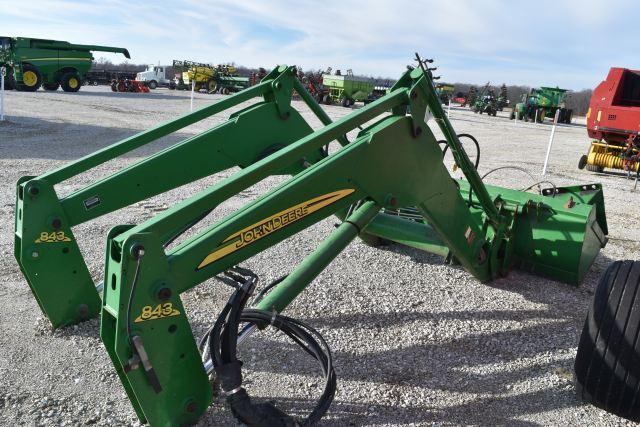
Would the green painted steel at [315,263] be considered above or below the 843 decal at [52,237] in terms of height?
above

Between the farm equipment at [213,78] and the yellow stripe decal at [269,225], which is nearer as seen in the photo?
the yellow stripe decal at [269,225]

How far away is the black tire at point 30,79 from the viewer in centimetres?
2608

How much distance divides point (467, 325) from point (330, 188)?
76.9 inches

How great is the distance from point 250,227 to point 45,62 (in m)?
28.4

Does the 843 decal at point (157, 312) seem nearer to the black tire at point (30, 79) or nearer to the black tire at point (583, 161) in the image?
the black tire at point (583, 161)

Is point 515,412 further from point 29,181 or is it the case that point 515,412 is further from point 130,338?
point 29,181

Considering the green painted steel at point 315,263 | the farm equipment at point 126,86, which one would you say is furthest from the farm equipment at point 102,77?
the green painted steel at point 315,263

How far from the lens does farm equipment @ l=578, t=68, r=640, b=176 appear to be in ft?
37.2

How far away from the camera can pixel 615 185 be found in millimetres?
10836

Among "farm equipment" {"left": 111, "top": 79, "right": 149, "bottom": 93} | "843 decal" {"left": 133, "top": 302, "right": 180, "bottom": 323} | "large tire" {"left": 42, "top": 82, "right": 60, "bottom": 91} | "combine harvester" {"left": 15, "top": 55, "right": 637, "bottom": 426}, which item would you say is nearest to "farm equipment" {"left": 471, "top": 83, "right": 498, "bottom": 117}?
"farm equipment" {"left": 111, "top": 79, "right": 149, "bottom": 93}

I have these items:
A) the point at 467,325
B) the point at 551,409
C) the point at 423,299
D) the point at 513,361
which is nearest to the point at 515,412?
the point at 551,409

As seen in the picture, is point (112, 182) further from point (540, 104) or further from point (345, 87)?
point (540, 104)

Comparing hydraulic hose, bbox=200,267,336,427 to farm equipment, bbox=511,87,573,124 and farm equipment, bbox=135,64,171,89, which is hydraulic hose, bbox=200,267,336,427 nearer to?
farm equipment, bbox=511,87,573,124

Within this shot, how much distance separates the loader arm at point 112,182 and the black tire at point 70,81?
90.5 feet
